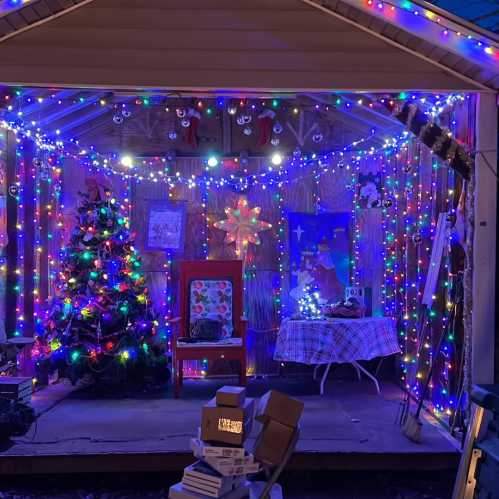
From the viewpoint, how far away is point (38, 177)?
580 centimetres

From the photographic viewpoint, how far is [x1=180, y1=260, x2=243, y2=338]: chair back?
6.05 meters

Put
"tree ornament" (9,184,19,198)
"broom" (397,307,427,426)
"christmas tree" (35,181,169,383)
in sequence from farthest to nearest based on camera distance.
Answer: "christmas tree" (35,181,169,383)
"tree ornament" (9,184,19,198)
"broom" (397,307,427,426)

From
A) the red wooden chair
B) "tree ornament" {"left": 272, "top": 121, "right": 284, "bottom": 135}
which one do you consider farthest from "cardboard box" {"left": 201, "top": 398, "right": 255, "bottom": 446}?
"tree ornament" {"left": 272, "top": 121, "right": 284, "bottom": 135}

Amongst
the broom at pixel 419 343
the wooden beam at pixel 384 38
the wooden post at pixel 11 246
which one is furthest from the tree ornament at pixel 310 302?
the wooden beam at pixel 384 38

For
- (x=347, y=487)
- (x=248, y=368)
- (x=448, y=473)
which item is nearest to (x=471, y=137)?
(x=448, y=473)

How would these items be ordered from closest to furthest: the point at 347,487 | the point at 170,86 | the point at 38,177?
the point at 170,86
the point at 347,487
the point at 38,177

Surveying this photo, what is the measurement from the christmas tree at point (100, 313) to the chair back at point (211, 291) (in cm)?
48

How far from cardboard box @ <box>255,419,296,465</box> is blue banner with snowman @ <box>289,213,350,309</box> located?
3.51 meters

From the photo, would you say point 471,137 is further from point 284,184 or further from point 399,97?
point 284,184

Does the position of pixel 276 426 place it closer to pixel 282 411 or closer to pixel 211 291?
pixel 282 411

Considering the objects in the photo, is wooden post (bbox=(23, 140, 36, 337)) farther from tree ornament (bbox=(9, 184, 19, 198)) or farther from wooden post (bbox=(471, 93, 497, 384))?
wooden post (bbox=(471, 93, 497, 384))

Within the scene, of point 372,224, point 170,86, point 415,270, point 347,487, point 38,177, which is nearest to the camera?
point 170,86

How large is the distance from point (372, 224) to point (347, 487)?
129 inches

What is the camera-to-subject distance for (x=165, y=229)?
20.7 ft
